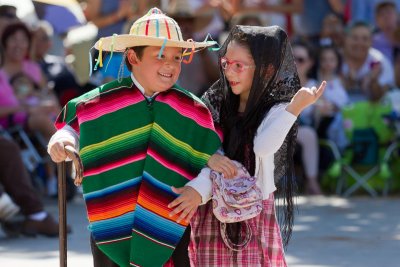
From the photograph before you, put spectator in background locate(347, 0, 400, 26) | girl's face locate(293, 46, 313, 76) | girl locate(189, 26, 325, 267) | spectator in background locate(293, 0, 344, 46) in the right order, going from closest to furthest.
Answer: girl locate(189, 26, 325, 267), girl's face locate(293, 46, 313, 76), spectator in background locate(293, 0, 344, 46), spectator in background locate(347, 0, 400, 26)

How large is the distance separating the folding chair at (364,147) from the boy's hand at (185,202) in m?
6.47

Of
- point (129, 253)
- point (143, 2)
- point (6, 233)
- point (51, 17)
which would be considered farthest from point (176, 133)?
point (51, 17)

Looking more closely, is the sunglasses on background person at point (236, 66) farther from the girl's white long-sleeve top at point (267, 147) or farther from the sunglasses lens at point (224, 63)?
the girl's white long-sleeve top at point (267, 147)

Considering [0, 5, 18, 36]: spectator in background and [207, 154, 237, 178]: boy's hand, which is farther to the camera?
[0, 5, 18, 36]: spectator in background

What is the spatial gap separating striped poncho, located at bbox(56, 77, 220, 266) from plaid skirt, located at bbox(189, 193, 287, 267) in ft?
0.94

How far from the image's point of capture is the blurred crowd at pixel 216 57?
10461mm

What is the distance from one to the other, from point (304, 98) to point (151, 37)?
0.69m

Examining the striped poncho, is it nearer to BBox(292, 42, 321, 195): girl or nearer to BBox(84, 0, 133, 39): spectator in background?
BBox(292, 42, 321, 195): girl

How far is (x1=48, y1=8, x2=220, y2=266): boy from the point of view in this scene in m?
4.50

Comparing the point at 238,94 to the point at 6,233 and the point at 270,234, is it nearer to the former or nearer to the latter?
the point at 270,234

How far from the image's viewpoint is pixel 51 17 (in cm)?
1314

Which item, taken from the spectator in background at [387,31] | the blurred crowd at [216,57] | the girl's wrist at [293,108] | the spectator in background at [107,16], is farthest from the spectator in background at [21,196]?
the spectator in background at [387,31]

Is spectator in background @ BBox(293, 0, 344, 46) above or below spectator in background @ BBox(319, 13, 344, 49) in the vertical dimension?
above

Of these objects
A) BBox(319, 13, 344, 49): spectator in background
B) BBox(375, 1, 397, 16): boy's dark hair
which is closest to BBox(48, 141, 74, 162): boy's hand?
BBox(319, 13, 344, 49): spectator in background
